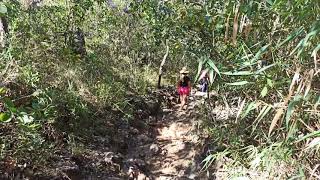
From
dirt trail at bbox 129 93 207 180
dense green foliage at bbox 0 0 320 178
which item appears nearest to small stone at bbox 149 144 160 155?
dirt trail at bbox 129 93 207 180

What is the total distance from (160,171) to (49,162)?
1.88 metres

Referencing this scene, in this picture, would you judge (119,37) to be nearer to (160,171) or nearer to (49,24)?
(49,24)

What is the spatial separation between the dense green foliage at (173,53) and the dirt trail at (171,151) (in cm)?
63

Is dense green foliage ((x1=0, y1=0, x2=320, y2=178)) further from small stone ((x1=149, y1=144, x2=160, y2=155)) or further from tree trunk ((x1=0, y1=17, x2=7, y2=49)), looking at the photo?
small stone ((x1=149, y1=144, x2=160, y2=155))

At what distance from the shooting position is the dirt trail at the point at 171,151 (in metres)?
5.89

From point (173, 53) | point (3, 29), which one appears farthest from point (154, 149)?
point (3, 29)

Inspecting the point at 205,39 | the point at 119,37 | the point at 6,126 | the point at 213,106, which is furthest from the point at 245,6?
the point at 119,37

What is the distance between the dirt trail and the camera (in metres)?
5.89

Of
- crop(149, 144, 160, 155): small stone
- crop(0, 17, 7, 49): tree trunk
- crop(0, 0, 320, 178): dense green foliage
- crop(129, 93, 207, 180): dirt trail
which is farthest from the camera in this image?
crop(149, 144, 160, 155): small stone

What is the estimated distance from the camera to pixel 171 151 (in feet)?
22.4

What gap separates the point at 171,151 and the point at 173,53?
1.72 meters

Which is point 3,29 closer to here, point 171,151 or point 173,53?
point 173,53

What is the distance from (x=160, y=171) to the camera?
6.09 meters

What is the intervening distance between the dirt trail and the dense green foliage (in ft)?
2.08
